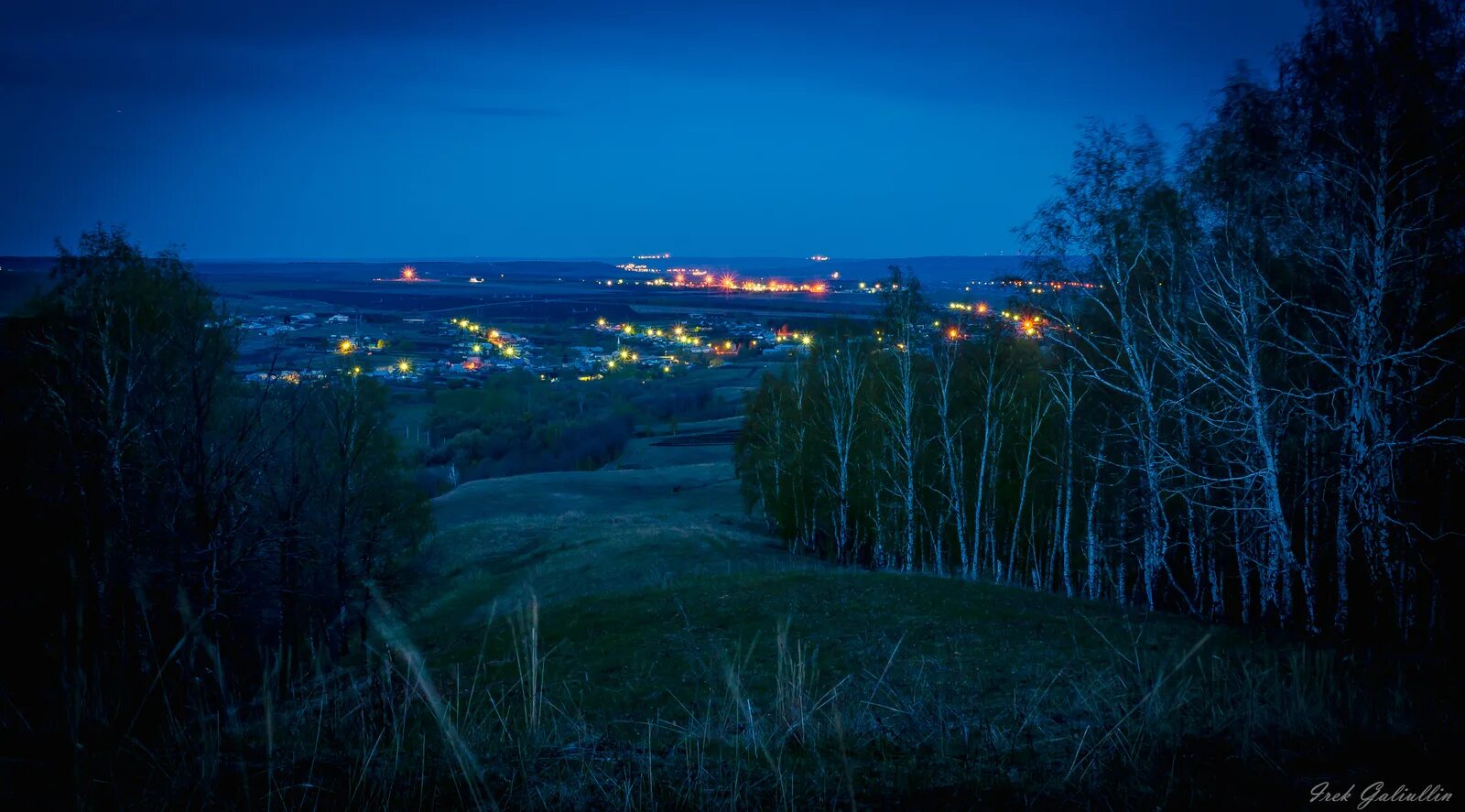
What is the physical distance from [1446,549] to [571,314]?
142552 mm

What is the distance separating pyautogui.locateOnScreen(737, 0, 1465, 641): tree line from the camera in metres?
14.2

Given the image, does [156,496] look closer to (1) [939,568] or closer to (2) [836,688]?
(2) [836,688]

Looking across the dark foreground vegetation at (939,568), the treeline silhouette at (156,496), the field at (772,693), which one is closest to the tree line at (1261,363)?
the dark foreground vegetation at (939,568)

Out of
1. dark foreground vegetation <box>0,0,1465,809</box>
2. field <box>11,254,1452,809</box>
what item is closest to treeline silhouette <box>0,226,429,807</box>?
dark foreground vegetation <box>0,0,1465,809</box>

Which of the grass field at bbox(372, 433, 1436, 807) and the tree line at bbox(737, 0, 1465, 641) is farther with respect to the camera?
the tree line at bbox(737, 0, 1465, 641)

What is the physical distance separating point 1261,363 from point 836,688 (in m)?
18.6

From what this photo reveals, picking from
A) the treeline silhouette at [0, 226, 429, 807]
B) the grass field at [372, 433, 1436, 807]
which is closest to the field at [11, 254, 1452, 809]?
the grass field at [372, 433, 1436, 807]

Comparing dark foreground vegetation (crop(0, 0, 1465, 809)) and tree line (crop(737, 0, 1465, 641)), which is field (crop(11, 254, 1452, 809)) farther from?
tree line (crop(737, 0, 1465, 641))

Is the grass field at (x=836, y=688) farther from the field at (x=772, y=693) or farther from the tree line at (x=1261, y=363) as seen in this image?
the tree line at (x=1261, y=363)

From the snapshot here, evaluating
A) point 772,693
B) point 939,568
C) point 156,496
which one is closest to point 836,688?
point 772,693

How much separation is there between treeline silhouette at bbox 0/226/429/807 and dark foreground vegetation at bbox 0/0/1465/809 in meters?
0.15

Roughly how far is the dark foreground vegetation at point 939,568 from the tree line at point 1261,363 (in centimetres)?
11

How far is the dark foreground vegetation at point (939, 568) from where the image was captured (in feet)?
15.3

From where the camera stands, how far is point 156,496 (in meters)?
17.8
